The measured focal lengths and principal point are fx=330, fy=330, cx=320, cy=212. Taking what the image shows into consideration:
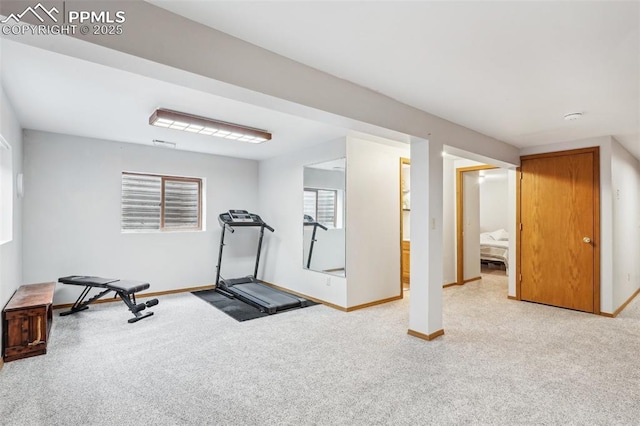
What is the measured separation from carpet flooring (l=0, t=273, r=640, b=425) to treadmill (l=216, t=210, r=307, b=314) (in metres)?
0.32

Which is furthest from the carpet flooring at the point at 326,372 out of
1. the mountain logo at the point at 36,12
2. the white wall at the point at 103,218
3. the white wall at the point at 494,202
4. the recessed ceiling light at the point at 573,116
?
the white wall at the point at 494,202

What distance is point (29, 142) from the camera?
4.20 m

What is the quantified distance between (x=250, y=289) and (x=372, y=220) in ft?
7.00

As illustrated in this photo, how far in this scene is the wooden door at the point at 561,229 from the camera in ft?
13.9

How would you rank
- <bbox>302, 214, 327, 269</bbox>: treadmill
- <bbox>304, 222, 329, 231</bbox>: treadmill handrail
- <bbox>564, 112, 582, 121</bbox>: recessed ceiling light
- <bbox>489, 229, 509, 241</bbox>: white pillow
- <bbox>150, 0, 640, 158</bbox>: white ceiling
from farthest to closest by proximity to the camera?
<bbox>489, 229, 509, 241</bbox>: white pillow → <bbox>302, 214, 327, 269</bbox>: treadmill → <bbox>304, 222, 329, 231</bbox>: treadmill handrail → <bbox>564, 112, 582, 121</bbox>: recessed ceiling light → <bbox>150, 0, 640, 158</bbox>: white ceiling

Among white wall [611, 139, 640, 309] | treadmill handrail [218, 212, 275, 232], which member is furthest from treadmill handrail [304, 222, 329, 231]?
white wall [611, 139, 640, 309]

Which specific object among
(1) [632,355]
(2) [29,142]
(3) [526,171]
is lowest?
(1) [632,355]

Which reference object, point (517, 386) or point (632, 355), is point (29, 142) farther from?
point (632, 355)

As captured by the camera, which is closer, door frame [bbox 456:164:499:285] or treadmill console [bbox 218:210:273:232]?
treadmill console [bbox 218:210:273:232]

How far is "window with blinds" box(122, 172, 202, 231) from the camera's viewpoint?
5.10 meters

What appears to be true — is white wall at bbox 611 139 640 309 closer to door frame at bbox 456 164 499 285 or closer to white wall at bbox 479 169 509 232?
door frame at bbox 456 164 499 285

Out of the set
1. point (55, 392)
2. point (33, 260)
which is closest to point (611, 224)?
point (55, 392)

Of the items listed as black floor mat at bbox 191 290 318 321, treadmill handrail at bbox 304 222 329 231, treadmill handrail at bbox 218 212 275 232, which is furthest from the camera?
treadmill handrail at bbox 218 212 275 232

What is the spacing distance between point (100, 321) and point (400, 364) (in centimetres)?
340
